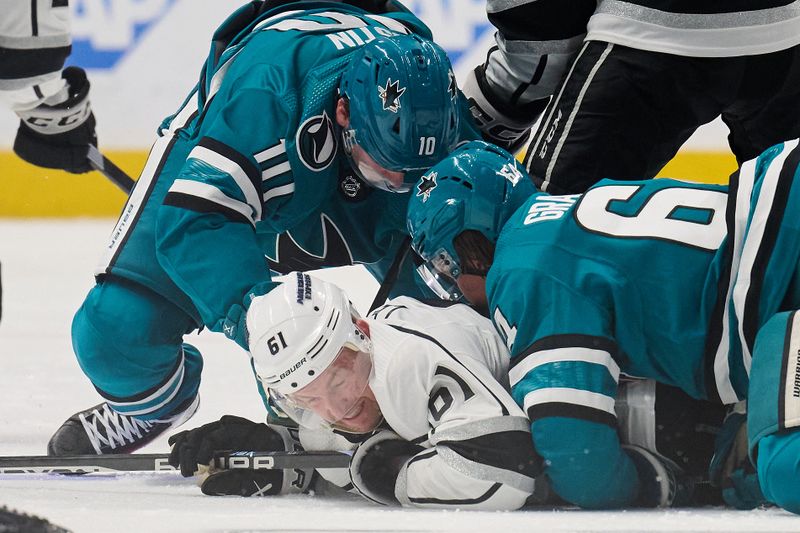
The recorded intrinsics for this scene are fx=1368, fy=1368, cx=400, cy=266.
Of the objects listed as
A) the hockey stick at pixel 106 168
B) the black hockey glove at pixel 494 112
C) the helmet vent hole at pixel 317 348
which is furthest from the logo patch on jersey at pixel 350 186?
the hockey stick at pixel 106 168

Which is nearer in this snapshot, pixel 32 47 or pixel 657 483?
pixel 657 483

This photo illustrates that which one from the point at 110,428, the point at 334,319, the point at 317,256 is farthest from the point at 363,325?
the point at 110,428

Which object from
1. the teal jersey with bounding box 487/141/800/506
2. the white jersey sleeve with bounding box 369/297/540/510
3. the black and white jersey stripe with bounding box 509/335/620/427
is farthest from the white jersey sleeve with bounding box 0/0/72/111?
the black and white jersey stripe with bounding box 509/335/620/427

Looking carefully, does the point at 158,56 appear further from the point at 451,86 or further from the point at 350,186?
the point at 451,86

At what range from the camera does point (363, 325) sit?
209 cm

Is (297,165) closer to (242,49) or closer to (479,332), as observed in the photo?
(242,49)

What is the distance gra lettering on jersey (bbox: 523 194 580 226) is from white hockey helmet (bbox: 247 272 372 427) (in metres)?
0.31

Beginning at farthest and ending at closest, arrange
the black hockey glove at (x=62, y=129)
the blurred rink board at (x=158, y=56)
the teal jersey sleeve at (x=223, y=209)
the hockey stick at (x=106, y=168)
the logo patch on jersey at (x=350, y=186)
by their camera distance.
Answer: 1. the blurred rink board at (x=158, y=56)
2. the hockey stick at (x=106, y=168)
3. the black hockey glove at (x=62, y=129)
4. the logo patch on jersey at (x=350, y=186)
5. the teal jersey sleeve at (x=223, y=209)

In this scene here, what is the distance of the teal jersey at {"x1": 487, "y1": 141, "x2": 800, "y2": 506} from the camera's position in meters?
1.92

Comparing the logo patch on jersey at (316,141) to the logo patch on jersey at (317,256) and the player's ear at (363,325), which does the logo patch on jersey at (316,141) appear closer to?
the logo patch on jersey at (317,256)

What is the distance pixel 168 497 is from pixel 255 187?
0.61 meters

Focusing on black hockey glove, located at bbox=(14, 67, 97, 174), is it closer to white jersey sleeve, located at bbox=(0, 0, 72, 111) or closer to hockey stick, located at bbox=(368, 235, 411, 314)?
white jersey sleeve, located at bbox=(0, 0, 72, 111)

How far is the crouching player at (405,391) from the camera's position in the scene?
1.97 m

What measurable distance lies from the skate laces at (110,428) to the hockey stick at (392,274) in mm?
559
